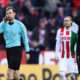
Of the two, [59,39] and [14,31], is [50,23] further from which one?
[14,31]

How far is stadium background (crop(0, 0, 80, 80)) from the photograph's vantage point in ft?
48.4

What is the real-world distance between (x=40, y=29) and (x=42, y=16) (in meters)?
1.17

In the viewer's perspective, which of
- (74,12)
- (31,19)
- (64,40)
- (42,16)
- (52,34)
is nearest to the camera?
(64,40)

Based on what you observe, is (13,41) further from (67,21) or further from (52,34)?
(52,34)

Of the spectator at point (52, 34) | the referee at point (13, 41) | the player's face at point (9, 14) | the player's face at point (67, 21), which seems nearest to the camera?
the player's face at point (9, 14)

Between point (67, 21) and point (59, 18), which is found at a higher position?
point (59, 18)

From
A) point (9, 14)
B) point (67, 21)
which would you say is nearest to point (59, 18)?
point (67, 21)

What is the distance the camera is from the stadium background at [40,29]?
14758 millimetres

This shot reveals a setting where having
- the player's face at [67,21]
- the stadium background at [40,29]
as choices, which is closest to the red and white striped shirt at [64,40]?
the player's face at [67,21]

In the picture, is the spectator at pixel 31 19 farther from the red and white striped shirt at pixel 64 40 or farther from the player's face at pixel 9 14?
the player's face at pixel 9 14

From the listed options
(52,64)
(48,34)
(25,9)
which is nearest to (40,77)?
(52,64)

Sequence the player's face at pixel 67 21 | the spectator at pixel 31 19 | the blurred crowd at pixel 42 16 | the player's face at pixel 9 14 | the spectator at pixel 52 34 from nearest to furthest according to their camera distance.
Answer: the player's face at pixel 9 14
the player's face at pixel 67 21
the blurred crowd at pixel 42 16
the spectator at pixel 52 34
the spectator at pixel 31 19

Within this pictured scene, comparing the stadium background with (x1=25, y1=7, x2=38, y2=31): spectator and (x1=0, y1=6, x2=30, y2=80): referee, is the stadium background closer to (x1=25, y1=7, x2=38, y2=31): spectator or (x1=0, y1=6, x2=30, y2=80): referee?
(x1=25, y1=7, x2=38, y2=31): spectator

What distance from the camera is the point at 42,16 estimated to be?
59.1ft
